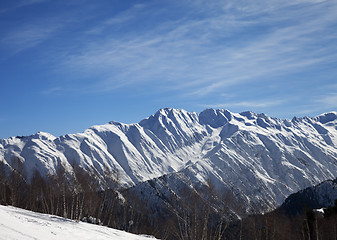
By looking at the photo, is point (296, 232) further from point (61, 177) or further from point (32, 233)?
point (32, 233)

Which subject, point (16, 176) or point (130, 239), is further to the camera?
point (16, 176)

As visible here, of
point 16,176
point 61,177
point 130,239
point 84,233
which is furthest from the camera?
point 16,176

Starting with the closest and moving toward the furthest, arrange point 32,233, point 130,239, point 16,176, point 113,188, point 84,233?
point 32,233 → point 84,233 → point 130,239 → point 113,188 → point 16,176

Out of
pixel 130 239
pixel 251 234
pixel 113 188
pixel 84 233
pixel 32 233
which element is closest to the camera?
pixel 32 233

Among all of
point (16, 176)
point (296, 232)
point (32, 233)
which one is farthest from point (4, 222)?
point (296, 232)

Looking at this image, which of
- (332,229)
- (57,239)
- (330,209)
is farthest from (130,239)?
(330,209)

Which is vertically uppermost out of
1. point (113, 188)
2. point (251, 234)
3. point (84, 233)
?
point (113, 188)

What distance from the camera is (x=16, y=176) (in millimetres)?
77625

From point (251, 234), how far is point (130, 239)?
181 feet

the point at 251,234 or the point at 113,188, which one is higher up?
the point at 113,188

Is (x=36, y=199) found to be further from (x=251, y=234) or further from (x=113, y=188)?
(x=251, y=234)

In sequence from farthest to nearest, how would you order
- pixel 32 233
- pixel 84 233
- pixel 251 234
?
pixel 251 234 < pixel 84 233 < pixel 32 233

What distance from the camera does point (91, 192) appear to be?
68.3m

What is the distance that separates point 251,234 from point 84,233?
62.1 metres
